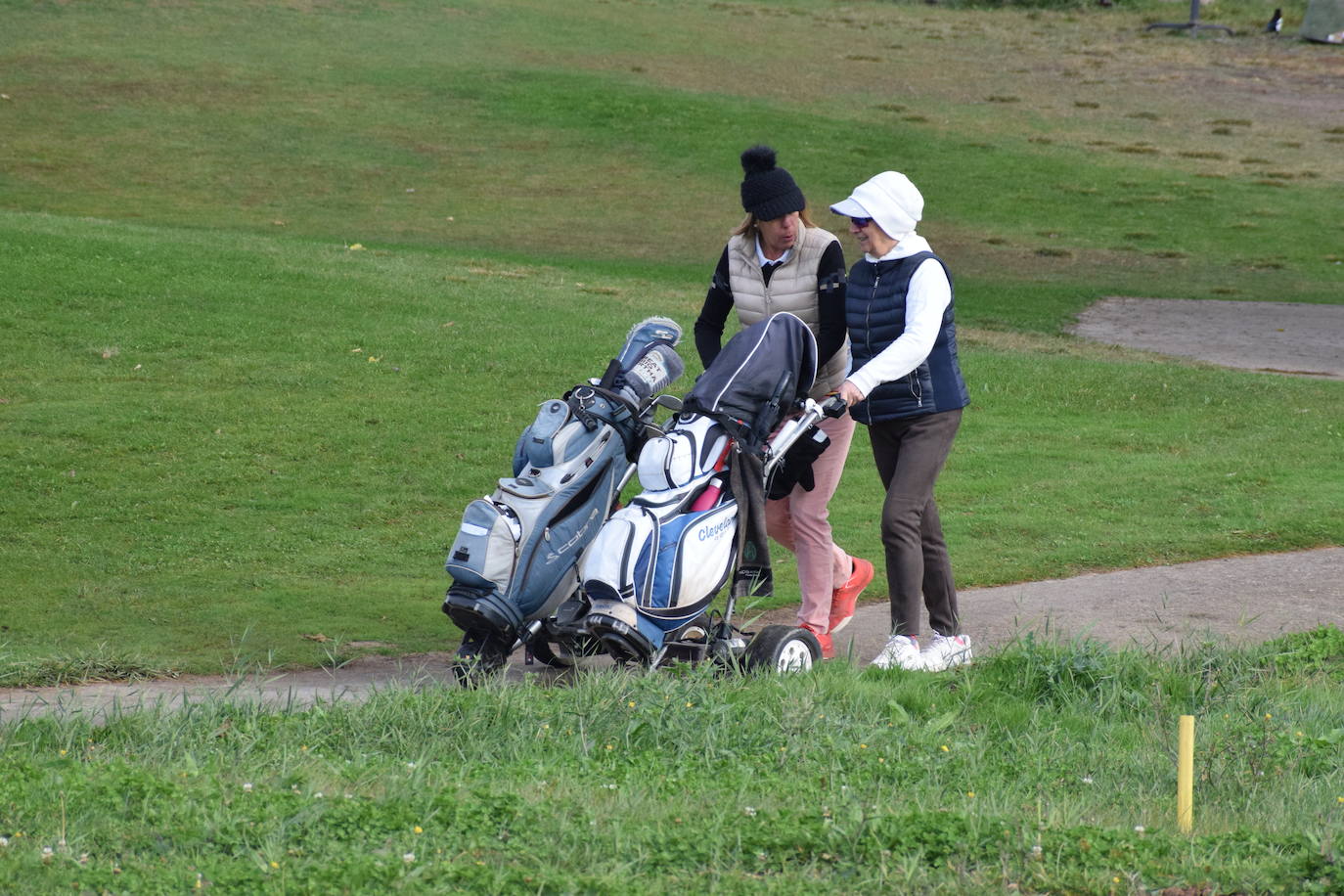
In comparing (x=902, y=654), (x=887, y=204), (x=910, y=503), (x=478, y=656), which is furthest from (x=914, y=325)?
(x=478, y=656)

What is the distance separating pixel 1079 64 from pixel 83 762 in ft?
133

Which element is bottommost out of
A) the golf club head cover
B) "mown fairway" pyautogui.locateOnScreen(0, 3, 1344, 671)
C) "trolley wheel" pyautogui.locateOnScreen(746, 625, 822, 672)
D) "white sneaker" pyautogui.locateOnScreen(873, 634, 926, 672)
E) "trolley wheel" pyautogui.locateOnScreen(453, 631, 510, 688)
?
"mown fairway" pyautogui.locateOnScreen(0, 3, 1344, 671)

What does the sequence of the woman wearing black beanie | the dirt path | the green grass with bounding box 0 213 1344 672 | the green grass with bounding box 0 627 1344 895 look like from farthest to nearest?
the green grass with bounding box 0 213 1344 672 < the woman wearing black beanie < the dirt path < the green grass with bounding box 0 627 1344 895

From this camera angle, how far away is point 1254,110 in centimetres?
3691

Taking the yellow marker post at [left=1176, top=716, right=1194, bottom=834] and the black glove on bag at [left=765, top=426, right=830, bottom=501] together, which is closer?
the yellow marker post at [left=1176, top=716, right=1194, bottom=834]

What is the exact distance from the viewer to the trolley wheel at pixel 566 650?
5.98 metres

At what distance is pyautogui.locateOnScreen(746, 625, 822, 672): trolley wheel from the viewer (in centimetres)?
599

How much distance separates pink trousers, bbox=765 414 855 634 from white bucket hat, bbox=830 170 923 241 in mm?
933

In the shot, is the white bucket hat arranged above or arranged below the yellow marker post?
above

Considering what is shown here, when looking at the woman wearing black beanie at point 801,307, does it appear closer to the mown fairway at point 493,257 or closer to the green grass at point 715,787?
the green grass at point 715,787

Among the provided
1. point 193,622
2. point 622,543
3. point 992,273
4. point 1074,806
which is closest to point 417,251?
point 992,273

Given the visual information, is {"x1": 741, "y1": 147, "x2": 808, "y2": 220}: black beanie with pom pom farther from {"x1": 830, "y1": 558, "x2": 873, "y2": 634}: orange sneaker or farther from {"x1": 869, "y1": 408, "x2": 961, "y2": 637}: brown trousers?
{"x1": 830, "y1": 558, "x2": 873, "y2": 634}: orange sneaker

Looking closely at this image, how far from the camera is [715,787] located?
178 inches

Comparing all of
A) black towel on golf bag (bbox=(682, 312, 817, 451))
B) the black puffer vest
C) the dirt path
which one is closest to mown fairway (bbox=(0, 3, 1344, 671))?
the dirt path
